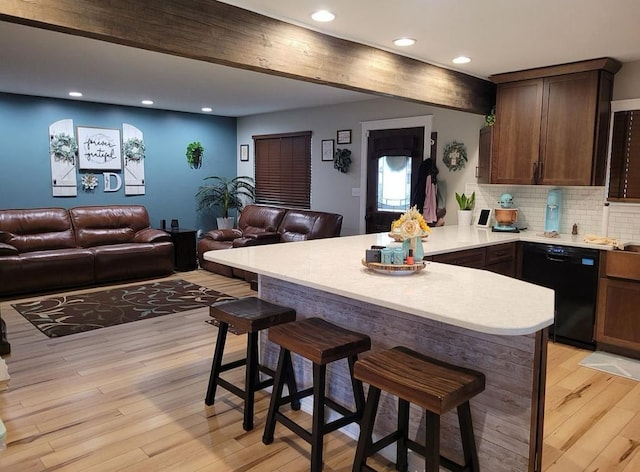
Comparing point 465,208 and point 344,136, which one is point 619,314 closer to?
point 465,208

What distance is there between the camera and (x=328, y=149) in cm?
665

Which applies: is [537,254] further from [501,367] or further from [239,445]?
[239,445]

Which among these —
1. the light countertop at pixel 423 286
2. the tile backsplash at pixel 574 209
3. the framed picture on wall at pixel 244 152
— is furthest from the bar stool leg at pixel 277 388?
the framed picture on wall at pixel 244 152

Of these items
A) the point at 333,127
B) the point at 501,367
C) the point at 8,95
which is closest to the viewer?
the point at 501,367

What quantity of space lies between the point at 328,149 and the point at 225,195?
6.98 ft

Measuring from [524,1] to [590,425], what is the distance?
238 centimetres

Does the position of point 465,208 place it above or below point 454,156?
below

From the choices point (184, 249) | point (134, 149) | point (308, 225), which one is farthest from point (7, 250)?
point (308, 225)

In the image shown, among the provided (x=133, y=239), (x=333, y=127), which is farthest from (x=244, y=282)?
(x=333, y=127)

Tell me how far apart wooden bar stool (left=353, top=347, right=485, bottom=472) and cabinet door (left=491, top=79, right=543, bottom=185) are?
2906 millimetres

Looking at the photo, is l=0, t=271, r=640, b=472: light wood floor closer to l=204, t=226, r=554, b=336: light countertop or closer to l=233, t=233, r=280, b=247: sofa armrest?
l=204, t=226, r=554, b=336: light countertop

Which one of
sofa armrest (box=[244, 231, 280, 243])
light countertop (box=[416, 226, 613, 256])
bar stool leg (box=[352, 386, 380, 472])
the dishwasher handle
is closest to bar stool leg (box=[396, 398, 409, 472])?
bar stool leg (box=[352, 386, 380, 472])

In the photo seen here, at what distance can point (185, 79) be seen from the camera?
4.93 m

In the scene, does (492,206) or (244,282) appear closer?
(492,206)
